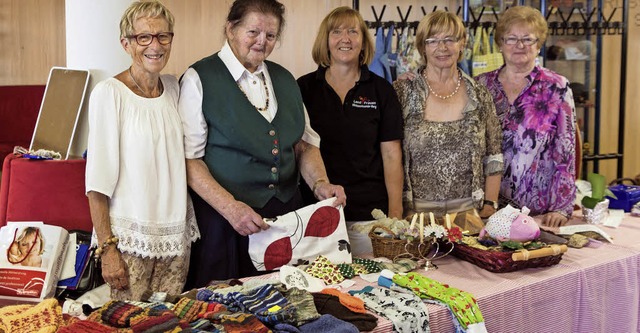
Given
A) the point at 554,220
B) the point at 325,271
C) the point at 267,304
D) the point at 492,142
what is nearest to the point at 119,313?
the point at 267,304

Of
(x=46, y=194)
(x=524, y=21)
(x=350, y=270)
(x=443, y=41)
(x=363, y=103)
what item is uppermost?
(x=524, y=21)

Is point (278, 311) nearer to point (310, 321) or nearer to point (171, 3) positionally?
point (310, 321)

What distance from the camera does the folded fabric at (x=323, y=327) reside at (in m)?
1.97


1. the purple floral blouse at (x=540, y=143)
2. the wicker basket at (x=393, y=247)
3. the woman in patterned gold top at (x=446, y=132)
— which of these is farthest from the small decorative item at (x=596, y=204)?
the wicker basket at (x=393, y=247)

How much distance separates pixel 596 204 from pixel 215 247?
180cm

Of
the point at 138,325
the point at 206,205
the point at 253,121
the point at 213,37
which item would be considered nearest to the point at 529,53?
the point at 253,121

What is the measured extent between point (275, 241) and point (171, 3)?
372 centimetres

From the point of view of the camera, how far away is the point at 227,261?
281 cm

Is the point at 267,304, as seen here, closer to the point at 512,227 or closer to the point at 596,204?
the point at 512,227

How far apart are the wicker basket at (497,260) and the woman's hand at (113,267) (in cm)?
122

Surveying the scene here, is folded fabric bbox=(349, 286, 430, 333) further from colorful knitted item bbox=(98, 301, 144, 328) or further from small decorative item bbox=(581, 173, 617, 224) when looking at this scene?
small decorative item bbox=(581, 173, 617, 224)

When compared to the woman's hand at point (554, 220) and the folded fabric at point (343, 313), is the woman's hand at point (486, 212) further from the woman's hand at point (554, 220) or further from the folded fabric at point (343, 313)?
the folded fabric at point (343, 313)

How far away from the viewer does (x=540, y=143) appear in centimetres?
342

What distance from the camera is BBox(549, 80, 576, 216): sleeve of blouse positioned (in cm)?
341
